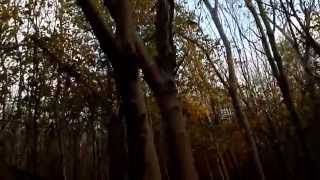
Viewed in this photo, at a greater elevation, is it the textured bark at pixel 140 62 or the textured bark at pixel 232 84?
the textured bark at pixel 232 84

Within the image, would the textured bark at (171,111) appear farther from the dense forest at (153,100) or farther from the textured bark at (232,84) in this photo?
the textured bark at (232,84)

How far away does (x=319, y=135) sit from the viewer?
17297 millimetres

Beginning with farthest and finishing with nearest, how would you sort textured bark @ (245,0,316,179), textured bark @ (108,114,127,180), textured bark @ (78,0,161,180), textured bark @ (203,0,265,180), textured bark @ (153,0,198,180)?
textured bark @ (108,114,127,180) → textured bark @ (203,0,265,180) → textured bark @ (245,0,316,179) → textured bark @ (153,0,198,180) → textured bark @ (78,0,161,180)

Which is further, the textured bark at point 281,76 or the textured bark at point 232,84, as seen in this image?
the textured bark at point 232,84

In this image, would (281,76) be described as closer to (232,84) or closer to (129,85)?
(232,84)

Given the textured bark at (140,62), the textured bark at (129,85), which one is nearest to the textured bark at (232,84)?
the textured bark at (140,62)

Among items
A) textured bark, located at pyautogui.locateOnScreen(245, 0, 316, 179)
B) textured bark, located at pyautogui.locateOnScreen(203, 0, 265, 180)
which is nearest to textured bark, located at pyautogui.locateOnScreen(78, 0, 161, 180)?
textured bark, located at pyautogui.locateOnScreen(245, 0, 316, 179)

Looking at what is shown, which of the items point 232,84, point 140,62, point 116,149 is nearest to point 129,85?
point 140,62

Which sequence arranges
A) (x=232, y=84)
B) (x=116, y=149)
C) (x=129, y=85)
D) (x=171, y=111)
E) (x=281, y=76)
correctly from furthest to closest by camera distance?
(x=116, y=149), (x=232, y=84), (x=281, y=76), (x=171, y=111), (x=129, y=85)

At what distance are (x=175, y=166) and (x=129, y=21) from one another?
160cm

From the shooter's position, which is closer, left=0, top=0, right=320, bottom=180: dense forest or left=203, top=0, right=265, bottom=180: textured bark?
left=0, top=0, right=320, bottom=180: dense forest

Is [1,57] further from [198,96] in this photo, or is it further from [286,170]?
[286,170]

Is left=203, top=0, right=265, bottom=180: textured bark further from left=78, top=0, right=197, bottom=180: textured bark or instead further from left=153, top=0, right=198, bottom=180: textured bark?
left=78, top=0, right=197, bottom=180: textured bark

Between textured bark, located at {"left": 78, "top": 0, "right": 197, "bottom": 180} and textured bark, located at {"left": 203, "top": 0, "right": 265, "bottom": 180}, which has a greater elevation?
textured bark, located at {"left": 203, "top": 0, "right": 265, "bottom": 180}
